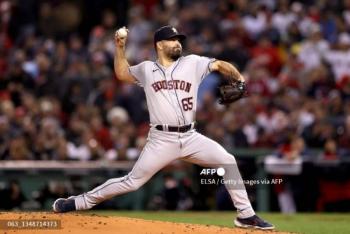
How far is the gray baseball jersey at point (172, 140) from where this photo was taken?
361 inches

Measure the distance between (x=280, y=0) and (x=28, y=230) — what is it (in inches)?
421

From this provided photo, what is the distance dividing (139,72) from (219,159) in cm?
112

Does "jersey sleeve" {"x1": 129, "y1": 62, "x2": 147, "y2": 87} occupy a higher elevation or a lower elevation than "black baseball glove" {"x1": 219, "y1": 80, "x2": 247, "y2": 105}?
higher

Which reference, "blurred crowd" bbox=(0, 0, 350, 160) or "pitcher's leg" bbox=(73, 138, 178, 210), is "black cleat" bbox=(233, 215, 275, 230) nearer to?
"pitcher's leg" bbox=(73, 138, 178, 210)

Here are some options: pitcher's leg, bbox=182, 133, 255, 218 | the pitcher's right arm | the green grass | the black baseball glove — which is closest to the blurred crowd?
the green grass

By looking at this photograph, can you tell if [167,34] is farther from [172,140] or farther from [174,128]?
[172,140]

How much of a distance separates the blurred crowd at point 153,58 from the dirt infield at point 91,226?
5.52 meters

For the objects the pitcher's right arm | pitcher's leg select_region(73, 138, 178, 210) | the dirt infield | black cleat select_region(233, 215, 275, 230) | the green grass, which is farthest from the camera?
the green grass

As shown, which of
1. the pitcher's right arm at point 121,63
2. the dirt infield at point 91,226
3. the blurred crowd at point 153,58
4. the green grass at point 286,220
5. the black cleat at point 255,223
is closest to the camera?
the dirt infield at point 91,226

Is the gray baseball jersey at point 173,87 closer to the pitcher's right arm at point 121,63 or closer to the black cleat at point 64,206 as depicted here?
the pitcher's right arm at point 121,63

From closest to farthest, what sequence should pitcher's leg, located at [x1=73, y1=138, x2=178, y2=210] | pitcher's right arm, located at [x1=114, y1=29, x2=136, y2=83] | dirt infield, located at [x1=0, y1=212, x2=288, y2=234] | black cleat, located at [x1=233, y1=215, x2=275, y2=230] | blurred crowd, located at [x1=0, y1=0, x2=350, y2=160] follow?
dirt infield, located at [x1=0, y1=212, x2=288, y2=234]
pitcher's leg, located at [x1=73, y1=138, x2=178, y2=210]
black cleat, located at [x1=233, y1=215, x2=275, y2=230]
pitcher's right arm, located at [x1=114, y1=29, x2=136, y2=83]
blurred crowd, located at [x1=0, y1=0, x2=350, y2=160]

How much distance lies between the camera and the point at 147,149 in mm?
9227

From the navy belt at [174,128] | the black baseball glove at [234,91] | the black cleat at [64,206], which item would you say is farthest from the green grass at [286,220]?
the black cleat at [64,206]

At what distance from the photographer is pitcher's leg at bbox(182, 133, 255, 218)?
9.22 m
